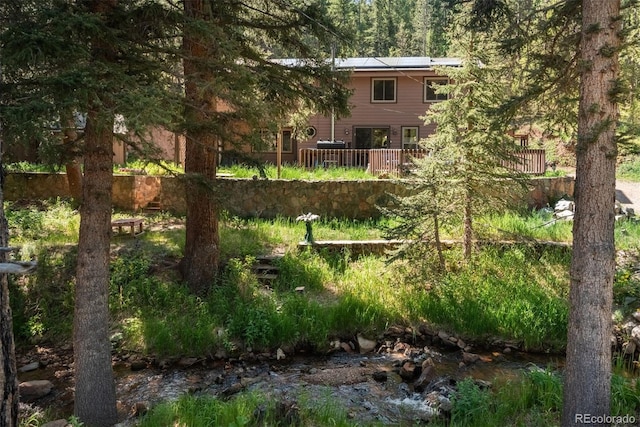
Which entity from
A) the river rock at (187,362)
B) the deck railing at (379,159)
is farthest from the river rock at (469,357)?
the deck railing at (379,159)

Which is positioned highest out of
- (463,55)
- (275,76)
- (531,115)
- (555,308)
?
(463,55)

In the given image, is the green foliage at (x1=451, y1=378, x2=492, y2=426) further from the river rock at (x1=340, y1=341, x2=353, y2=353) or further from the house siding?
the house siding

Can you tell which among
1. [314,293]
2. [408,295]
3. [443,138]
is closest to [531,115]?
[443,138]

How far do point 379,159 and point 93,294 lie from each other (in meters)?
12.0

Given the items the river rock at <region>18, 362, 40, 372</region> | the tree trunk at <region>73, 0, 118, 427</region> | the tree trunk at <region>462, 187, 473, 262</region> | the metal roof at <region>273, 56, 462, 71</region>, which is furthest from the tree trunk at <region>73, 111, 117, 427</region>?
the metal roof at <region>273, 56, 462, 71</region>

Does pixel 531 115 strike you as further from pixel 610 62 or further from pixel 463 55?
pixel 610 62

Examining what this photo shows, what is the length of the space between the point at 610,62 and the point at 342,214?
33.2 feet

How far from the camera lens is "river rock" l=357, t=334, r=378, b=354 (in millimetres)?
8883

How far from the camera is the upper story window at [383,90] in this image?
907 inches

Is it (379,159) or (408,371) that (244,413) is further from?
(379,159)

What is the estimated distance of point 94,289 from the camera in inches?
223

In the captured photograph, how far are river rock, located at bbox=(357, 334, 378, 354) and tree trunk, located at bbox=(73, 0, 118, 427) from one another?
4.41 metres

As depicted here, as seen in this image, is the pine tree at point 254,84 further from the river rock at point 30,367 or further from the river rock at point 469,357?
the river rock at point 469,357

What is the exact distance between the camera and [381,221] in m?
13.9
